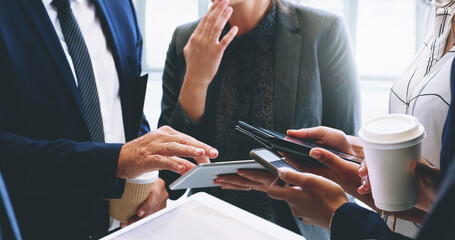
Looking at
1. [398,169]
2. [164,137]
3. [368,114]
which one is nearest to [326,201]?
[398,169]

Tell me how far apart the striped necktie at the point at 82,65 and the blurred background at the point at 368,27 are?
467 centimetres

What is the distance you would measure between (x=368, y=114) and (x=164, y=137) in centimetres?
439

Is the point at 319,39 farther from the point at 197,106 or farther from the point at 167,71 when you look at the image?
the point at 167,71

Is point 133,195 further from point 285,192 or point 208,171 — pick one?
point 285,192

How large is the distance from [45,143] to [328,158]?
2.72 feet

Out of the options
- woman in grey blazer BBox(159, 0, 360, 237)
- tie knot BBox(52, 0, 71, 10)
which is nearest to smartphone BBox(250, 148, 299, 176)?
woman in grey blazer BBox(159, 0, 360, 237)

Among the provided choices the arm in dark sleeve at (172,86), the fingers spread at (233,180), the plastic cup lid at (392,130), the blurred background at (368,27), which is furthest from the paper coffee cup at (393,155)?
the blurred background at (368,27)

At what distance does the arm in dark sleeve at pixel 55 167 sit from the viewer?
98 centimetres

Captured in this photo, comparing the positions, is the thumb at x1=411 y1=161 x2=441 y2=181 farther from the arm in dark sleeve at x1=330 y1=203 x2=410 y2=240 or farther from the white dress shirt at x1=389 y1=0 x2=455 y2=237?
the white dress shirt at x1=389 y1=0 x2=455 y2=237

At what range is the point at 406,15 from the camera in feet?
19.4

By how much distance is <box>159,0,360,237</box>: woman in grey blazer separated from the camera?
4.33ft

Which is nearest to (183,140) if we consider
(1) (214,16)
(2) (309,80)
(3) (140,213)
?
(3) (140,213)

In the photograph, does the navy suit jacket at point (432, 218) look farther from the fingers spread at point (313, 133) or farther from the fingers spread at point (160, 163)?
the fingers spread at point (160, 163)

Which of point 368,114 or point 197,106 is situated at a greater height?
point 197,106
